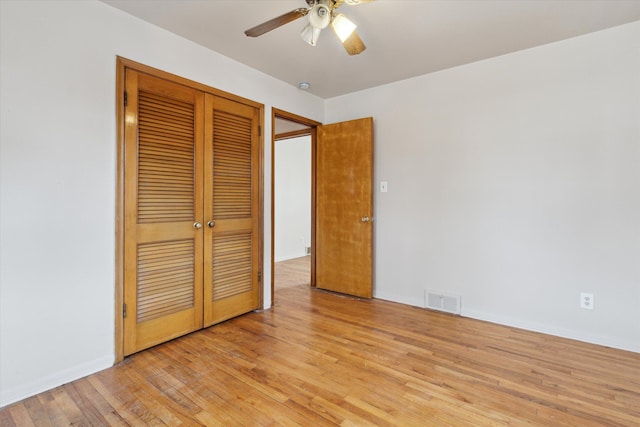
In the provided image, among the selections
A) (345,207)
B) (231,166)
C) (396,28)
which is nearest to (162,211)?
(231,166)

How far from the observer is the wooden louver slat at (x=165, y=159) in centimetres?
223

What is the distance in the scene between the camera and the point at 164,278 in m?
2.37

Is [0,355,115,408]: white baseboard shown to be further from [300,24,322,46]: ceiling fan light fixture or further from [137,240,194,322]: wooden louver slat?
[300,24,322,46]: ceiling fan light fixture

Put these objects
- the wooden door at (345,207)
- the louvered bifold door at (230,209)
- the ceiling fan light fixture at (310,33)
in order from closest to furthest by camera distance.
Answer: the ceiling fan light fixture at (310,33), the louvered bifold door at (230,209), the wooden door at (345,207)

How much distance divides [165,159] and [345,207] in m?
1.99

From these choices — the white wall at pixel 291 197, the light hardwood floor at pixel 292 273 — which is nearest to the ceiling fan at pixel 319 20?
the light hardwood floor at pixel 292 273

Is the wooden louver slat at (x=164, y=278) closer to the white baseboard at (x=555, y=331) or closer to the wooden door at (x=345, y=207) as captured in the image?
the wooden door at (x=345, y=207)

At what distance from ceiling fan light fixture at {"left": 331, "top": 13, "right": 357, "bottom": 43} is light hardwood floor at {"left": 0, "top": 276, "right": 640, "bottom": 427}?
6.88ft

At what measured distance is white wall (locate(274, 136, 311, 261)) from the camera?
5980 mm

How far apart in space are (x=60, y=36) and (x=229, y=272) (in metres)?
2.02

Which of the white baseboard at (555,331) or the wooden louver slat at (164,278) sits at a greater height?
the wooden louver slat at (164,278)

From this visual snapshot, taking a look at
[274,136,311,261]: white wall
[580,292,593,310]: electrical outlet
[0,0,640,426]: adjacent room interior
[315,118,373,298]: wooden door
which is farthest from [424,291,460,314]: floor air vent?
[274,136,311,261]: white wall

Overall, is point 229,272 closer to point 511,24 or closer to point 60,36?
point 60,36

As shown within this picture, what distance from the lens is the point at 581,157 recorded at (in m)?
2.45
